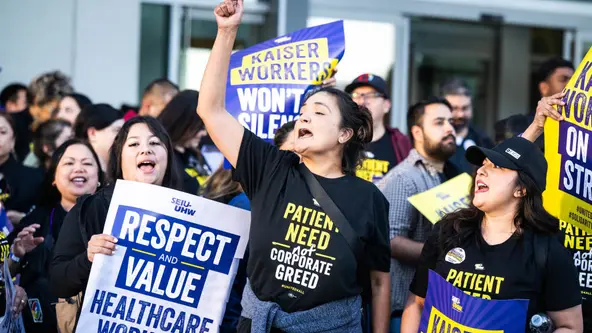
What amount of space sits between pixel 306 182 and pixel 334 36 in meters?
1.57

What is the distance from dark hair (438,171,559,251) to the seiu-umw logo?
1.23 meters

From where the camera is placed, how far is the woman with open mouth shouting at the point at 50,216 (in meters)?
5.55

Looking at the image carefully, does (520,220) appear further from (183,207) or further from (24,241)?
(24,241)

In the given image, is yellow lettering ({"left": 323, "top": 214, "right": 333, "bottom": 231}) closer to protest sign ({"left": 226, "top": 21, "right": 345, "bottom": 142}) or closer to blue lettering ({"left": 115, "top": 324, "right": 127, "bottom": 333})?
blue lettering ({"left": 115, "top": 324, "right": 127, "bottom": 333})

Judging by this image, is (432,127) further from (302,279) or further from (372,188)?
(302,279)

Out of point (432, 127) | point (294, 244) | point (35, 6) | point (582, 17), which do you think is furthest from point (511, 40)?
point (294, 244)

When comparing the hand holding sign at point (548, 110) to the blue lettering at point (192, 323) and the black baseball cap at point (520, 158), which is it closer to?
the black baseball cap at point (520, 158)

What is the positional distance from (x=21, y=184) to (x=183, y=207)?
2498 millimetres

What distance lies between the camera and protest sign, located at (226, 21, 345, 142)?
220 inches

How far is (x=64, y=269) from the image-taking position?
4.66 m

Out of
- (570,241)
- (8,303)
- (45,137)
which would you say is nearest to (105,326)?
(8,303)

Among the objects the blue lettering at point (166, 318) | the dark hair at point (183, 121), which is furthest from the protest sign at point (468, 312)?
the dark hair at point (183, 121)

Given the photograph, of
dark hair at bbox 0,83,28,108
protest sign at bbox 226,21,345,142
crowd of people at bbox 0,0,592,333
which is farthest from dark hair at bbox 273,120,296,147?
dark hair at bbox 0,83,28,108

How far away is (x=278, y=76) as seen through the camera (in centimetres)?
562
